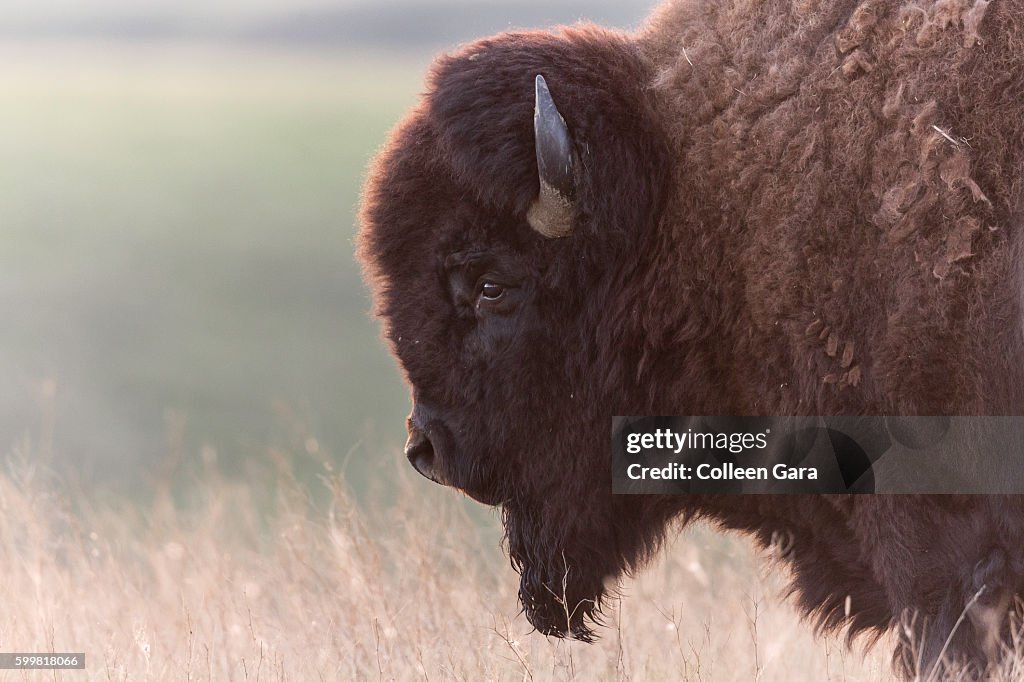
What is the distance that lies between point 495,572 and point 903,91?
3.54 metres

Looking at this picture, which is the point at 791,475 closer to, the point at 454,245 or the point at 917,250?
the point at 917,250

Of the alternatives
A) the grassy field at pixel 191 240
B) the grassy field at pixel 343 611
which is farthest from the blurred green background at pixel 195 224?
the grassy field at pixel 343 611

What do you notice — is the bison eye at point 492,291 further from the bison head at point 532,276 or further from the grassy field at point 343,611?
the grassy field at point 343,611

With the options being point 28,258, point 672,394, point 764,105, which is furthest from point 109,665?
point 28,258

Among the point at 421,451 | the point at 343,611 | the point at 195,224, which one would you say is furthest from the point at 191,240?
the point at 421,451

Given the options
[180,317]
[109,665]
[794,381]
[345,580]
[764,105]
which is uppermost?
[764,105]

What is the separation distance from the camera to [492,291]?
3.56 m

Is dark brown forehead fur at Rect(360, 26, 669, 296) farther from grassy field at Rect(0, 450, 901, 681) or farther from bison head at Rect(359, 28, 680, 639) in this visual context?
grassy field at Rect(0, 450, 901, 681)

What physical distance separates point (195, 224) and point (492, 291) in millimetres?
35551

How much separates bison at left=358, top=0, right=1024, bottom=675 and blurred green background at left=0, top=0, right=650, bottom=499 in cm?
1757

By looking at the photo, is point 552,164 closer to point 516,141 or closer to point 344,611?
point 516,141

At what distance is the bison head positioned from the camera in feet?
11.2

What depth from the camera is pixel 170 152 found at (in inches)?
1602
